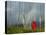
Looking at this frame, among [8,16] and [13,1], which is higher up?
[13,1]

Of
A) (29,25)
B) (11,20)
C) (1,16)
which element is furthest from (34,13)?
(1,16)

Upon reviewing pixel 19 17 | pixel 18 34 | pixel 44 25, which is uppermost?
pixel 19 17

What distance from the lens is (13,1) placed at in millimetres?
1079

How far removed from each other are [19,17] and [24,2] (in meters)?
0.21

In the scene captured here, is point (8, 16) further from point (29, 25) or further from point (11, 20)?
point (29, 25)

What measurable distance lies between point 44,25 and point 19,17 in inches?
14.0

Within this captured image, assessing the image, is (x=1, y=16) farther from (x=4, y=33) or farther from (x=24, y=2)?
(x=24, y=2)

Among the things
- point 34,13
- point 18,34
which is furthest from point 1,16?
point 34,13

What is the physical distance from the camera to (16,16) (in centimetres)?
108

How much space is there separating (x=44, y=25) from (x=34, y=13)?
0.21 meters

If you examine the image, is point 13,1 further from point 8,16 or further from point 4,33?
point 4,33

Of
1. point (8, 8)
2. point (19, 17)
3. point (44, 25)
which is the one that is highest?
point (8, 8)

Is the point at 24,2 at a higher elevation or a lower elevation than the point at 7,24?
higher

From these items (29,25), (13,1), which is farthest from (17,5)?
(29,25)
